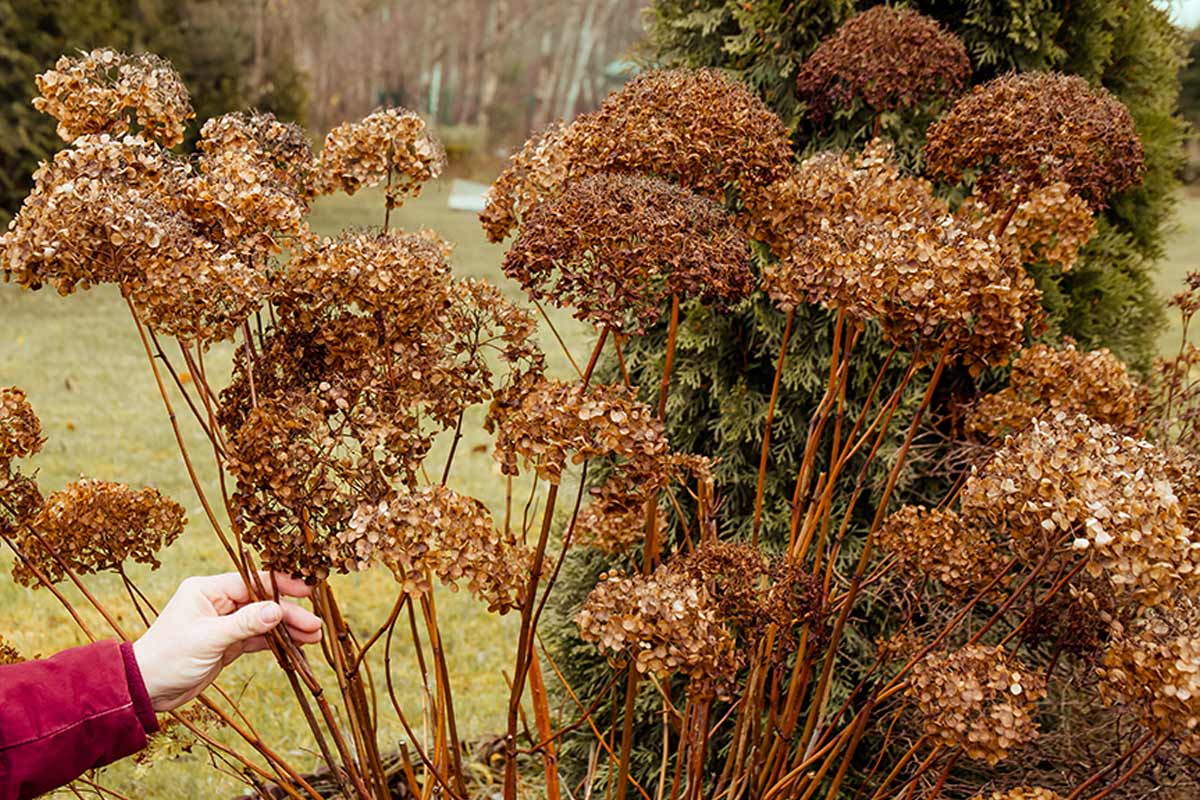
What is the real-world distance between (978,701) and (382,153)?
1200 millimetres

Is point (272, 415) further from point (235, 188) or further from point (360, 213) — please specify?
point (360, 213)

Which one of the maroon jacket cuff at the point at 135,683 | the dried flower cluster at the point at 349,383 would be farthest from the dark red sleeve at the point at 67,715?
the dried flower cluster at the point at 349,383

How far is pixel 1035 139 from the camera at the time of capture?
5.67 feet

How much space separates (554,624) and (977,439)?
144cm

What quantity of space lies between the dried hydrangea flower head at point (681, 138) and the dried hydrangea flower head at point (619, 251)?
0.16 meters

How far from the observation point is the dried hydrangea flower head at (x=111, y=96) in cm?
151

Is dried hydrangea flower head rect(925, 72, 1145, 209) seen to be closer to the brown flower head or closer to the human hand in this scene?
the human hand

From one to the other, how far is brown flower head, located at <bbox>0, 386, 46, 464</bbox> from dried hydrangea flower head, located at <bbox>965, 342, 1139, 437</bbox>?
5.16 feet

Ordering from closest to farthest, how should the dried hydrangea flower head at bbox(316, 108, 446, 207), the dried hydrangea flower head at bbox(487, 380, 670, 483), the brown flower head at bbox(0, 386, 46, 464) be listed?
the dried hydrangea flower head at bbox(487, 380, 670, 483) → the brown flower head at bbox(0, 386, 46, 464) → the dried hydrangea flower head at bbox(316, 108, 446, 207)

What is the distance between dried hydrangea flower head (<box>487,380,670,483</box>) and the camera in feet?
4.41

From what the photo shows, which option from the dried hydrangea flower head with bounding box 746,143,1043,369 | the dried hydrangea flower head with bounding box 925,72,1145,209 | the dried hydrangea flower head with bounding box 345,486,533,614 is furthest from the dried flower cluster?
the dried hydrangea flower head with bounding box 925,72,1145,209

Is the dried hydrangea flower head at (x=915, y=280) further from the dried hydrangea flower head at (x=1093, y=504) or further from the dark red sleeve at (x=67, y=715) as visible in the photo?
the dark red sleeve at (x=67, y=715)

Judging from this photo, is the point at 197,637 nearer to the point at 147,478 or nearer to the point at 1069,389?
the point at 1069,389

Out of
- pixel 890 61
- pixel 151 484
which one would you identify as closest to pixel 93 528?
pixel 890 61
